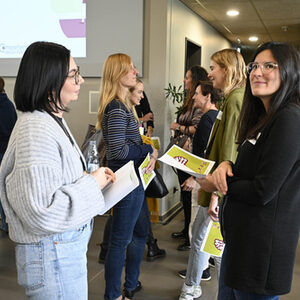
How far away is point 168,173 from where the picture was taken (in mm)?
4816

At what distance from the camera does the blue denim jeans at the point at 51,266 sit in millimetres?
1229

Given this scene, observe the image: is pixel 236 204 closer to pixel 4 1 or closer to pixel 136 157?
pixel 136 157

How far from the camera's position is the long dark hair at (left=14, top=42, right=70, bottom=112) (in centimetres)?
124

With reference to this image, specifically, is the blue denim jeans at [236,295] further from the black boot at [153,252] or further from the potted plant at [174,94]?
the potted plant at [174,94]

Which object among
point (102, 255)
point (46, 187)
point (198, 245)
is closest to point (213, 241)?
point (198, 245)

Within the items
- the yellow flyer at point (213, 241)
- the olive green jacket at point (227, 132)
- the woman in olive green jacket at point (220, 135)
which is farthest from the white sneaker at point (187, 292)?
the olive green jacket at point (227, 132)

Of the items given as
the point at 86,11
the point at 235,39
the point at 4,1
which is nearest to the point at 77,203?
the point at 86,11

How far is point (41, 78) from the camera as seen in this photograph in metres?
1.25

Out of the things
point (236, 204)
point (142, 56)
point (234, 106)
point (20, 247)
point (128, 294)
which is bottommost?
point (128, 294)

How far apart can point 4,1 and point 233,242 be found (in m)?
4.59

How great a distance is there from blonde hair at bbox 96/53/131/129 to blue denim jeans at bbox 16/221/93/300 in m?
1.21

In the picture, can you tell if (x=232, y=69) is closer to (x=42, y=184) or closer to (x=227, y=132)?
(x=227, y=132)

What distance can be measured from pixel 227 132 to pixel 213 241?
2.09 ft

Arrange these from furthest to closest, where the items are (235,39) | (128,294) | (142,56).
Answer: (235,39), (142,56), (128,294)
